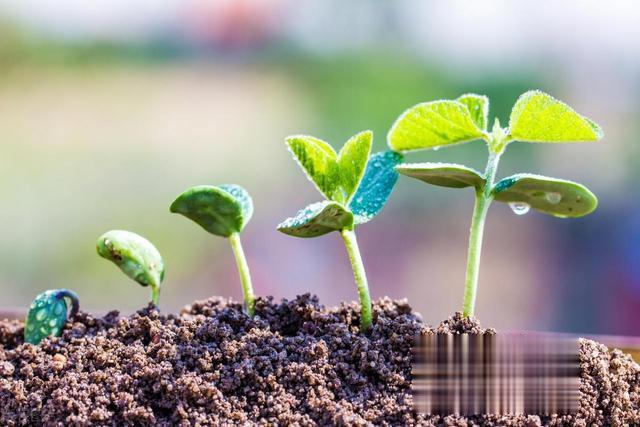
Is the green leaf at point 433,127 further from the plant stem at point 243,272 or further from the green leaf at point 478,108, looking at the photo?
the plant stem at point 243,272

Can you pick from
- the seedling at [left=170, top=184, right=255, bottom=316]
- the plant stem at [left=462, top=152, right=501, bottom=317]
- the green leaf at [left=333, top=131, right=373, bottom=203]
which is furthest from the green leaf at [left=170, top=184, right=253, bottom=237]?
the plant stem at [left=462, top=152, right=501, bottom=317]

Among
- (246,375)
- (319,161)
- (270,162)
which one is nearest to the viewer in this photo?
(246,375)

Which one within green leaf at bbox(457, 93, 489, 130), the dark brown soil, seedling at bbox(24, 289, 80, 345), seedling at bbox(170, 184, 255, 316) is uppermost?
green leaf at bbox(457, 93, 489, 130)

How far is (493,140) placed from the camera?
792mm

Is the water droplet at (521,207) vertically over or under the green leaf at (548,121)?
under

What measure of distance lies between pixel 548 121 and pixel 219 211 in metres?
0.35

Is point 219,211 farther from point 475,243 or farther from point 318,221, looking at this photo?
point 475,243

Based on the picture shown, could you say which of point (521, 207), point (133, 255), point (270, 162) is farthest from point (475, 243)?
point (270, 162)

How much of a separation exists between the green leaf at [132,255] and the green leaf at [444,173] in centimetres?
31

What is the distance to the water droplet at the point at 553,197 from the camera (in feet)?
2.47

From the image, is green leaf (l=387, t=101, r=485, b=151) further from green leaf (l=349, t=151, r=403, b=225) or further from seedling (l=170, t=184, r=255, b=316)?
seedling (l=170, t=184, r=255, b=316)

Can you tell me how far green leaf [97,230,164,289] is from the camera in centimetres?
84

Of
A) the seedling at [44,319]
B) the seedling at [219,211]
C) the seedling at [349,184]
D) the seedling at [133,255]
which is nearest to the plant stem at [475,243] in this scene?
the seedling at [349,184]

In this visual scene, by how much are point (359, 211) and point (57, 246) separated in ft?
9.31
